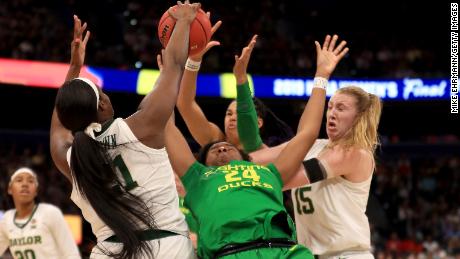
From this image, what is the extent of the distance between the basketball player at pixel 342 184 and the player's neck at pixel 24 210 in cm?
264

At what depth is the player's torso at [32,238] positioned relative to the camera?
5875 mm

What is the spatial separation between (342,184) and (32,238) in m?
2.90

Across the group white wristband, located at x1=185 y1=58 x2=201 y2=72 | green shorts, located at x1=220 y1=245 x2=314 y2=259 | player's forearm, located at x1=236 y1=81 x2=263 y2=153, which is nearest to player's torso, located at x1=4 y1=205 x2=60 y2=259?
player's forearm, located at x1=236 y1=81 x2=263 y2=153

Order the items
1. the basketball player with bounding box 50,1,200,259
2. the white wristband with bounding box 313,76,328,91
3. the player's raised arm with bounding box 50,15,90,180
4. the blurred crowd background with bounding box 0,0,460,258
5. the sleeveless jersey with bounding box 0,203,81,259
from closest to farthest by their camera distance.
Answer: the basketball player with bounding box 50,1,200,259 → the player's raised arm with bounding box 50,15,90,180 → the white wristband with bounding box 313,76,328,91 → the sleeveless jersey with bounding box 0,203,81,259 → the blurred crowd background with bounding box 0,0,460,258

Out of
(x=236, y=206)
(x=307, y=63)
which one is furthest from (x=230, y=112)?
(x=307, y=63)

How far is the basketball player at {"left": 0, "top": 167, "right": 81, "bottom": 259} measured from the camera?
585 cm

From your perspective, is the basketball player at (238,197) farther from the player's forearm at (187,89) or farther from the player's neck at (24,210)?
the player's neck at (24,210)

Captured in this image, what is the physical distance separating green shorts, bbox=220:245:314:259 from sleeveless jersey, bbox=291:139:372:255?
0.83m

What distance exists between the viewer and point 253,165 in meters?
3.53

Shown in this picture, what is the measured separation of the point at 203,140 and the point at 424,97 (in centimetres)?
1346

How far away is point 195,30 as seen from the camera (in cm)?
390

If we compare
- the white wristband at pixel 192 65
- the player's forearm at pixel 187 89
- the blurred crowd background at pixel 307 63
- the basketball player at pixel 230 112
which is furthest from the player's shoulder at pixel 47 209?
the blurred crowd background at pixel 307 63

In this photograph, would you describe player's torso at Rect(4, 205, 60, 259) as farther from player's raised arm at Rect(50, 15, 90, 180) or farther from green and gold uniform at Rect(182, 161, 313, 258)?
green and gold uniform at Rect(182, 161, 313, 258)

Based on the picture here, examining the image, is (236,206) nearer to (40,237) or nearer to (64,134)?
(64,134)
